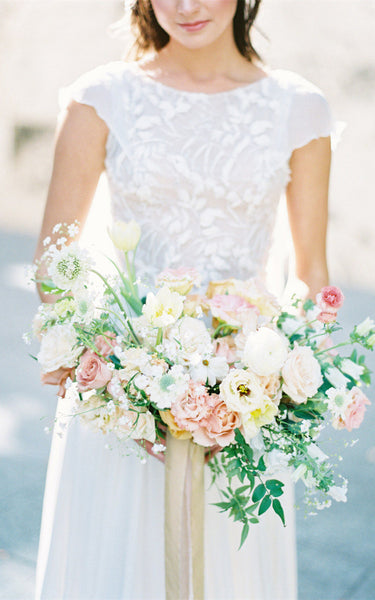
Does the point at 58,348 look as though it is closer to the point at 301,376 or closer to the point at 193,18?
the point at 301,376

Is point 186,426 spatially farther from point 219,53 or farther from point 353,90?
point 353,90

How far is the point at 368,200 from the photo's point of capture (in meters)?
10.3

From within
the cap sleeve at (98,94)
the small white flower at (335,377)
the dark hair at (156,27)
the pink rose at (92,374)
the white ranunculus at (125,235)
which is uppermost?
the dark hair at (156,27)

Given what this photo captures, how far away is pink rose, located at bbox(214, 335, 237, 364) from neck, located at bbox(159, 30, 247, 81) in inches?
33.8

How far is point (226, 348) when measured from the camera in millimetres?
1938

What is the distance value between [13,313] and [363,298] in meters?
3.03

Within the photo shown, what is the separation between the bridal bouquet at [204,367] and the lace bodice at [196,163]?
0.38m

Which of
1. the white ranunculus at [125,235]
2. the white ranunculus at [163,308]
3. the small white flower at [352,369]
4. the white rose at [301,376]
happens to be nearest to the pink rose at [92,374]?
the white ranunculus at [163,308]

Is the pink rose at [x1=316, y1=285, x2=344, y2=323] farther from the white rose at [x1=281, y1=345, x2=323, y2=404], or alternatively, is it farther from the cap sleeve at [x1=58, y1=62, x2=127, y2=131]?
the cap sleeve at [x1=58, y1=62, x2=127, y2=131]

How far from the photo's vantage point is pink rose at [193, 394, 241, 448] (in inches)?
72.2

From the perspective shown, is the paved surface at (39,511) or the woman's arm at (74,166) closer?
the woman's arm at (74,166)

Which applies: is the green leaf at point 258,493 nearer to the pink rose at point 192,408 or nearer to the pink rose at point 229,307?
the pink rose at point 192,408

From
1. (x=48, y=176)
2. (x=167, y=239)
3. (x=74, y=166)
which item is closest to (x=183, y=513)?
(x=167, y=239)

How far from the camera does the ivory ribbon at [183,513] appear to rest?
6.31 feet
